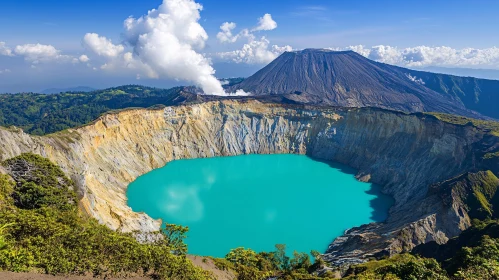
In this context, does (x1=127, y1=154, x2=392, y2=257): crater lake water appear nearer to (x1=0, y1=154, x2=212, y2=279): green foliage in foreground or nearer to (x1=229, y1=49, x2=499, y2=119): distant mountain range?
(x1=0, y1=154, x2=212, y2=279): green foliage in foreground

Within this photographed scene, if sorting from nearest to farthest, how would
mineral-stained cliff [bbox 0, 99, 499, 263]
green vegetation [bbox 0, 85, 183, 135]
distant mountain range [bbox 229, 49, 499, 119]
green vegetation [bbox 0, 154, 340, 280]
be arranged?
green vegetation [bbox 0, 154, 340, 280], mineral-stained cliff [bbox 0, 99, 499, 263], green vegetation [bbox 0, 85, 183, 135], distant mountain range [bbox 229, 49, 499, 119]

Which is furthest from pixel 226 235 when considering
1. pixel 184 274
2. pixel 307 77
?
pixel 307 77

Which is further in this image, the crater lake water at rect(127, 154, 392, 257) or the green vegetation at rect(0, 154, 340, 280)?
the crater lake water at rect(127, 154, 392, 257)

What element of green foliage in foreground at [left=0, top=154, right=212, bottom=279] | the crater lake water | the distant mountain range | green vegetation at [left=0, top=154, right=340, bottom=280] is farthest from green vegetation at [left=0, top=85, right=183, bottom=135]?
green foliage in foreground at [left=0, top=154, right=212, bottom=279]

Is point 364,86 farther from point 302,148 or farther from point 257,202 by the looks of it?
point 257,202

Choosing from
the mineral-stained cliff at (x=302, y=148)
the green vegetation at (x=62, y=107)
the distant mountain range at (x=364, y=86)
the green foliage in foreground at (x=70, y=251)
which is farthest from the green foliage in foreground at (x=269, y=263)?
the green vegetation at (x=62, y=107)

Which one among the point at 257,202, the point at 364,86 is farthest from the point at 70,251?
the point at 364,86
